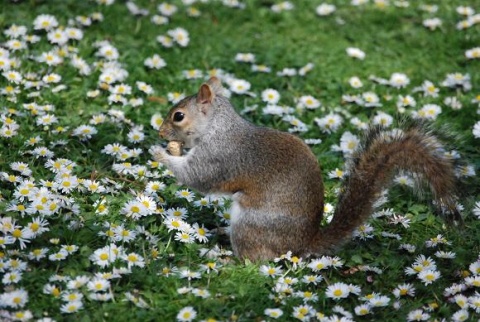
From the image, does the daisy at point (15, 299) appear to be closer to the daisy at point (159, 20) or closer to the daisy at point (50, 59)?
the daisy at point (50, 59)

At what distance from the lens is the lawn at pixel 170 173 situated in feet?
11.9

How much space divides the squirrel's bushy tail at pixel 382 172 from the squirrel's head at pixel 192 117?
30.9 inches

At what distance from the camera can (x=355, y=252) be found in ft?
13.5

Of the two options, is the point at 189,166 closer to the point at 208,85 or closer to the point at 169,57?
the point at 208,85

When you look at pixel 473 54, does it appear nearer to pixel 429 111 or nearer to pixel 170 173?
pixel 429 111

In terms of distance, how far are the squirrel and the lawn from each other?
0.35 feet

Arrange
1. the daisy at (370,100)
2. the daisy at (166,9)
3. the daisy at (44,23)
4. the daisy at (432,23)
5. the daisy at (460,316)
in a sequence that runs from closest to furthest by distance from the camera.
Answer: the daisy at (460,316) < the daisy at (370,100) < the daisy at (44,23) < the daisy at (166,9) < the daisy at (432,23)

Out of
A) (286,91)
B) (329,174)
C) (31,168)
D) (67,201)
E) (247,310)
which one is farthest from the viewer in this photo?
(286,91)

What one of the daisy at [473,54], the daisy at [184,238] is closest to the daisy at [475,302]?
the daisy at [184,238]

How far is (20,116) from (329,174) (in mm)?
1855

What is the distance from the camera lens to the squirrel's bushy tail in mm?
3725

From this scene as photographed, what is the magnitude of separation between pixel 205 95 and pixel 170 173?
632 millimetres

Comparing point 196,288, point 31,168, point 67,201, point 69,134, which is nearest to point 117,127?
point 69,134

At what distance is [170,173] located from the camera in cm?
464
